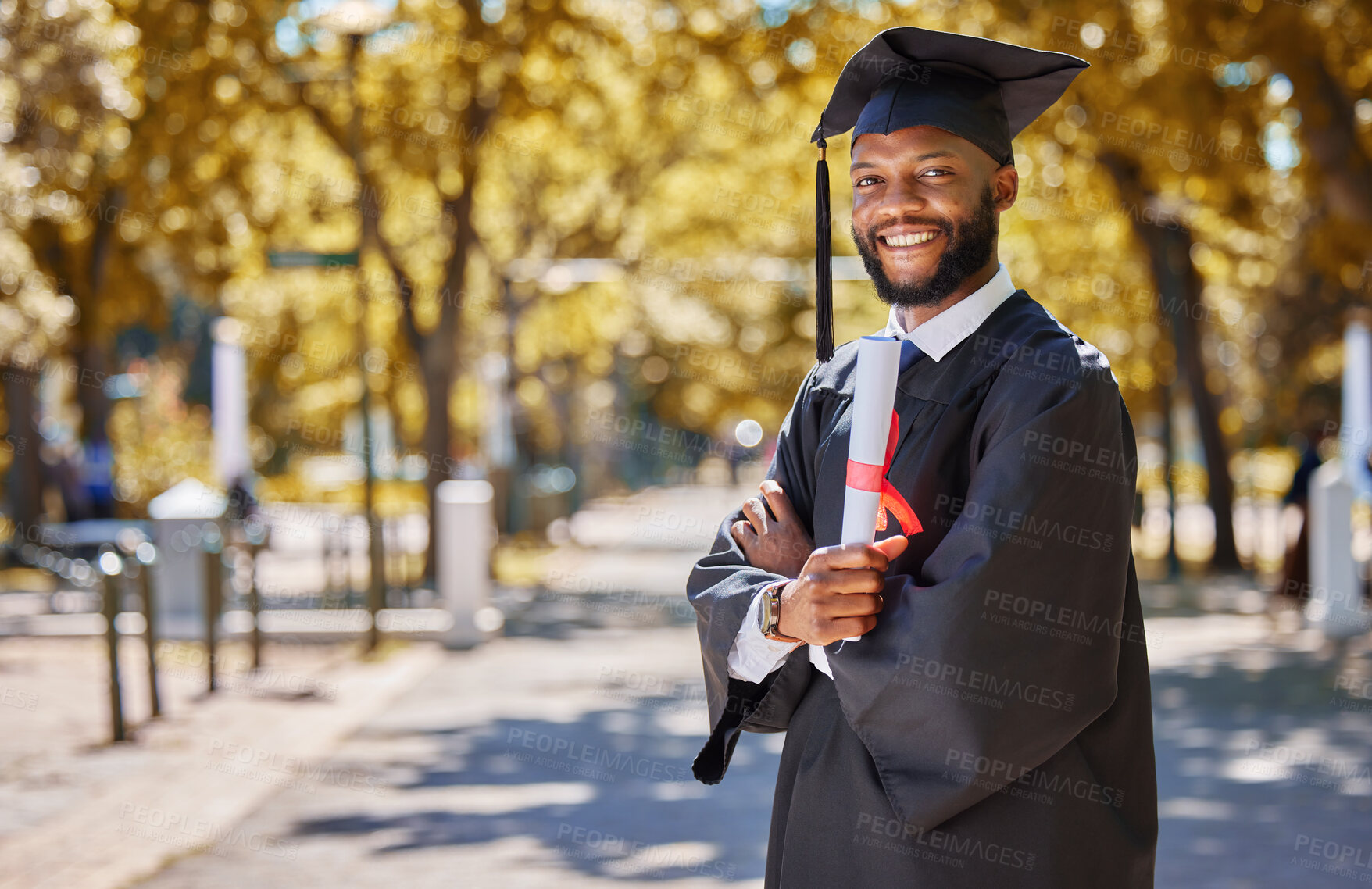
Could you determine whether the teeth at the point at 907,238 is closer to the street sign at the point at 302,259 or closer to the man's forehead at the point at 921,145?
the man's forehead at the point at 921,145

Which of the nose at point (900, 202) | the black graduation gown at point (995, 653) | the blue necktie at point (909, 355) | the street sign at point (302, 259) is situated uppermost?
the street sign at point (302, 259)

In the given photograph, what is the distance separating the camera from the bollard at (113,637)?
8.20 m

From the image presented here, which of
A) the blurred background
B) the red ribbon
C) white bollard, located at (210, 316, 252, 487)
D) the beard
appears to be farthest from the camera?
white bollard, located at (210, 316, 252, 487)

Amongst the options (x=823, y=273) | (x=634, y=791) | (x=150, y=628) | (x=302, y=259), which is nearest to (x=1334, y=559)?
(x=634, y=791)

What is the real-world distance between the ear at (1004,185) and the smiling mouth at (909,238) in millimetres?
150

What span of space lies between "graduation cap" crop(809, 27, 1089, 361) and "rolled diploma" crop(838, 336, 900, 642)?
0.48m

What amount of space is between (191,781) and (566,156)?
1894 centimetres

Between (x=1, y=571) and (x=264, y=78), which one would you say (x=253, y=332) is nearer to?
(x=1, y=571)

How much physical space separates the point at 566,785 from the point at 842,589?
18.4ft

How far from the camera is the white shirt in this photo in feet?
7.97

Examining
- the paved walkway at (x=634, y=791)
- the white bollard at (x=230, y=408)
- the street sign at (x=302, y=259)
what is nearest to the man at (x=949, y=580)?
the paved walkway at (x=634, y=791)

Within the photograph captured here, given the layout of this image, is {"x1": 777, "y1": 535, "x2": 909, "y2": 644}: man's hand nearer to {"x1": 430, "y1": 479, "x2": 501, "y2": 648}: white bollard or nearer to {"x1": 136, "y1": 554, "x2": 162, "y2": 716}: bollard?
{"x1": 136, "y1": 554, "x2": 162, "y2": 716}: bollard

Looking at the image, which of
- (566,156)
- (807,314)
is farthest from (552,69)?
(807,314)

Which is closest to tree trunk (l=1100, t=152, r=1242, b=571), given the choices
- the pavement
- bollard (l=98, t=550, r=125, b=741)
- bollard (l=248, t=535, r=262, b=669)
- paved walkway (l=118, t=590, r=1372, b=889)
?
the pavement
